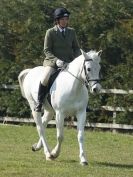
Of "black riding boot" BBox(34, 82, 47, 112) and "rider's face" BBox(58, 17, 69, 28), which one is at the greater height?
"rider's face" BBox(58, 17, 69, 28)

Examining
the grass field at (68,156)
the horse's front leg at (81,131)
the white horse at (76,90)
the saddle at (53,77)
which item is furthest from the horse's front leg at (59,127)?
the saddle at (53,77)

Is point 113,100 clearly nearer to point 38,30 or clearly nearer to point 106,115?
point 106,115

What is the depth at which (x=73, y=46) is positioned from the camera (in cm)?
1354

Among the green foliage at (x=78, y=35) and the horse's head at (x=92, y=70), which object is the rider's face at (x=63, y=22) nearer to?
the horse's head at (x=92, y=70)

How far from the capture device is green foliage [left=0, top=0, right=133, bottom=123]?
67.3 feet

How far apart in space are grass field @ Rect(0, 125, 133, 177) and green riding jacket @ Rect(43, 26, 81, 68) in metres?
1.87

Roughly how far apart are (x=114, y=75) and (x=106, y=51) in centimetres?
83

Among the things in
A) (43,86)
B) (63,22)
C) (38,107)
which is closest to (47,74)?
(43,86)

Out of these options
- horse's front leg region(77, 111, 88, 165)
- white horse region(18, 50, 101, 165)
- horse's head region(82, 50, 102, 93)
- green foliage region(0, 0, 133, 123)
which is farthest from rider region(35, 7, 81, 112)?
green foliage region(0, 0, 133, 123)

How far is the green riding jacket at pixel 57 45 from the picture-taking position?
1323cm

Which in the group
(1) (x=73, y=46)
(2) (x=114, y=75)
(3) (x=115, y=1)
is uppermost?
(1) (x=73, y=46)

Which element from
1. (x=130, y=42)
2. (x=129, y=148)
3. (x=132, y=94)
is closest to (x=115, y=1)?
(x=130, y=42)

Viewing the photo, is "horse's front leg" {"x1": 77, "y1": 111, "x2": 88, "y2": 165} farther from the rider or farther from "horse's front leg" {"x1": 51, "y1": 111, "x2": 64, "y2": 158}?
the rider

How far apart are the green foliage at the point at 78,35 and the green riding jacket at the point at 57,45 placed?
23.0ft
